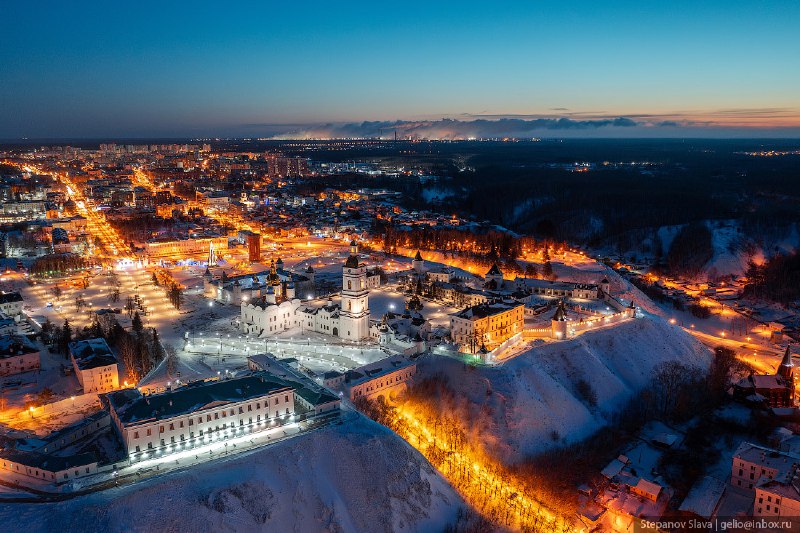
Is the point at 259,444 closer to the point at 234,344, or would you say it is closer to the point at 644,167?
the point at 234,344

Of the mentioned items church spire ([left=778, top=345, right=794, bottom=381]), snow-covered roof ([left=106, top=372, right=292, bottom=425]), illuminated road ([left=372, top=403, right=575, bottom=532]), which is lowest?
illuminated road ([left=372, top=403, right=575, bottom=532])

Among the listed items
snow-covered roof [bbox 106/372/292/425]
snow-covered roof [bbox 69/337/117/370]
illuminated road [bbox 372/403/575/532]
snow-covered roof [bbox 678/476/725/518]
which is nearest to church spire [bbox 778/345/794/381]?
snow-covered roof [bbox 678/476/725/518]

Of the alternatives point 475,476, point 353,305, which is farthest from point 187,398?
point 353,305

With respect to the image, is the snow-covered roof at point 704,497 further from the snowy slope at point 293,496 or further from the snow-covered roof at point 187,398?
the snow-covered roof at point 187,398

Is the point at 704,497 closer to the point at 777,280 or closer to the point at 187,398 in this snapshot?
the point at 187,398

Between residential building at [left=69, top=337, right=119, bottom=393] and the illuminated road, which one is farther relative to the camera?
residential building at [left=69, top=337, right=119, bottom=393]

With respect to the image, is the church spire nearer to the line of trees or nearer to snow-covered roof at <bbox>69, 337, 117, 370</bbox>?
the line of trees
